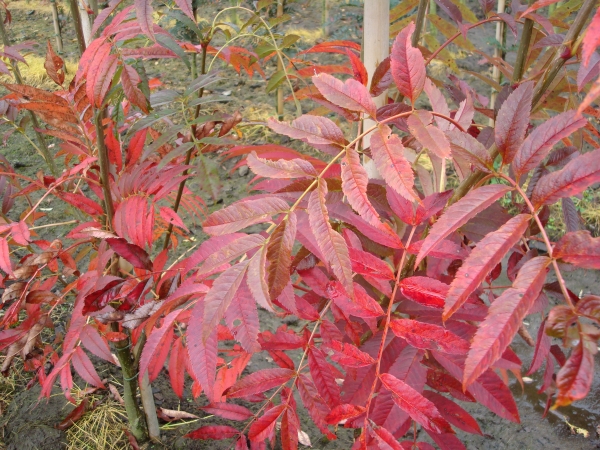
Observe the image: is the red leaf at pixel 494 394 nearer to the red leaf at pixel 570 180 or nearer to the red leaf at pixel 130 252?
the red leaf at pixel 570 180

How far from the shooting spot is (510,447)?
158cm

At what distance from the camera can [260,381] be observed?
0.72 m

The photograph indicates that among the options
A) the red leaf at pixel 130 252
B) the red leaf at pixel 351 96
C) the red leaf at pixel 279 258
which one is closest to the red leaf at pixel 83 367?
the red leaf at pixel 130 252

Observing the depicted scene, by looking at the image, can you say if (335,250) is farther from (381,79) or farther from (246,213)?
(381,79)

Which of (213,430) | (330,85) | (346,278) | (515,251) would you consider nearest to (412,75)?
(330,85)

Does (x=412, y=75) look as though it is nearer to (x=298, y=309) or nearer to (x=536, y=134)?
(x=536, y=134)

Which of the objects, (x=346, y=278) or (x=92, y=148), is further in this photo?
(x=92, y=148)

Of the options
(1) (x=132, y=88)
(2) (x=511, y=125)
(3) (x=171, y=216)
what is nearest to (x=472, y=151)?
(2) (x=511, y=125)

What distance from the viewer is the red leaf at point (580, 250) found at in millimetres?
444

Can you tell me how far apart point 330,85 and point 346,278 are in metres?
0.23

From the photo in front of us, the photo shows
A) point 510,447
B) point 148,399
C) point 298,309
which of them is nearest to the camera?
point 298,309

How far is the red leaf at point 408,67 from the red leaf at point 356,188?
107 mm

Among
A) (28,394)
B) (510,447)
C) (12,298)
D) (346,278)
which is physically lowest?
(510,447)

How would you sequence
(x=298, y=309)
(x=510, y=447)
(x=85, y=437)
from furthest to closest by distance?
(x=510, y=447) < (x=85, y=437) < (x=298, y=309)
